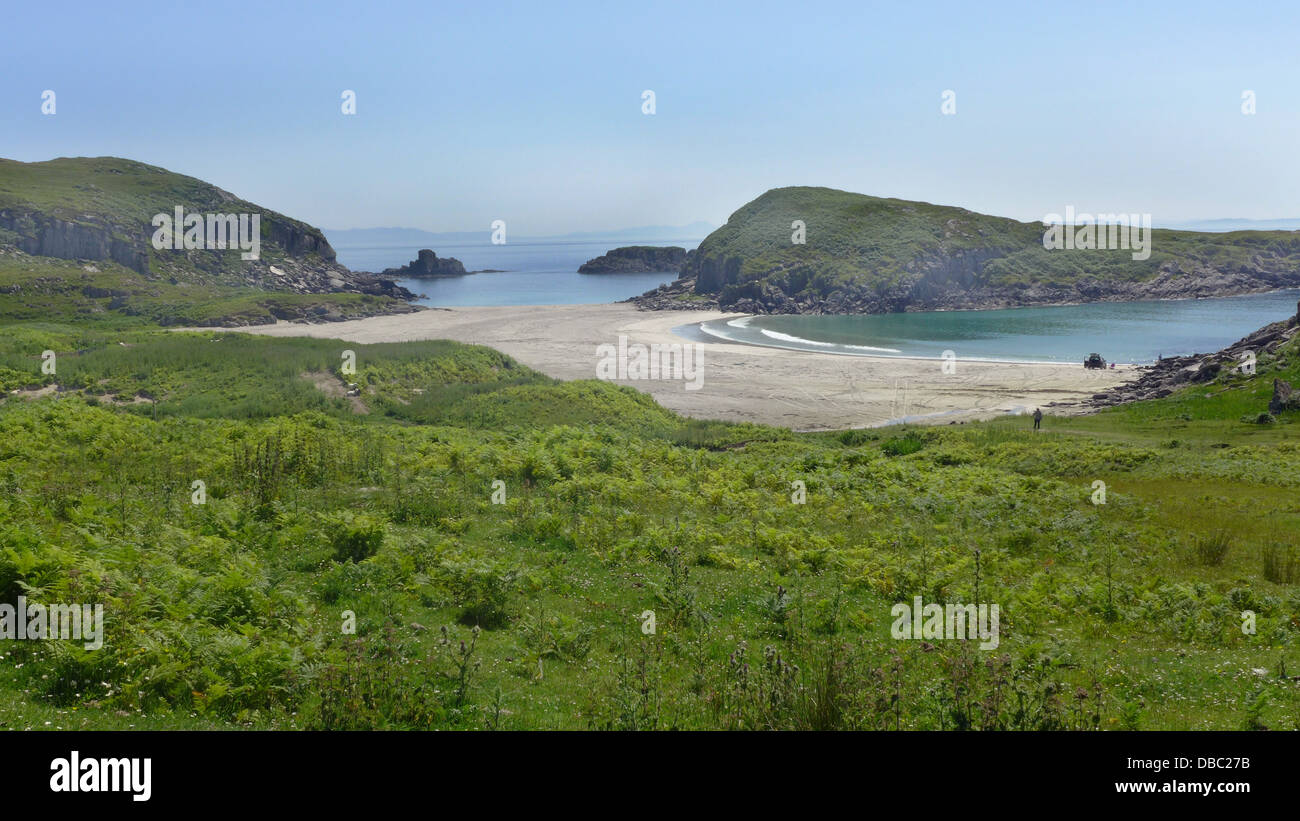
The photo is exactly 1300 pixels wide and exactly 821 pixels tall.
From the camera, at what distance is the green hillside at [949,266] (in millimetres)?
134625

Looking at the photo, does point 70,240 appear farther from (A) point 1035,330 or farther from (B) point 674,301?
(A) point 1035,330

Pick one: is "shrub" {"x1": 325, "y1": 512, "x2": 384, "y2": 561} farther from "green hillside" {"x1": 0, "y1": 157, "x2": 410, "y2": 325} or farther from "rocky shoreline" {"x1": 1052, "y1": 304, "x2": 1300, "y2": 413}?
"green hillside" {"x1": 0, "y1": 157, "x2": 410, "y2": 325}

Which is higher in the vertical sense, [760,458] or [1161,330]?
[1161,330]

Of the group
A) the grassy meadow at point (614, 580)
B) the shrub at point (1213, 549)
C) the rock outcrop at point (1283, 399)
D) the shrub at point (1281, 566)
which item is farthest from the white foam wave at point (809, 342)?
the shrub at point (1281, 566)

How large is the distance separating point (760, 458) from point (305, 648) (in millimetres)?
23220

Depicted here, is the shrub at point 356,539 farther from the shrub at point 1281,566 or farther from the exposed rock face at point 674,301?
the exposed rock face at point 674,301

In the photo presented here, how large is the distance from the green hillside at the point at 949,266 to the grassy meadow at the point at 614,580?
11192cm

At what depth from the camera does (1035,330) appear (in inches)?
3708

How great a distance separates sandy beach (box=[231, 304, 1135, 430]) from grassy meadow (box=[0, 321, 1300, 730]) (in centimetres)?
2209

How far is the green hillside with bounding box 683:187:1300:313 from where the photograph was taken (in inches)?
5300

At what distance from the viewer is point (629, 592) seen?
12023 millimetres

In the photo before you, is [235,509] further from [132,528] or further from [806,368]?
[806,368]
